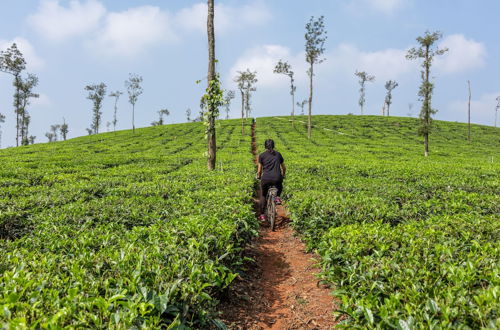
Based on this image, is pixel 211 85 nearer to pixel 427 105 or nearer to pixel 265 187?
pixel 265 187

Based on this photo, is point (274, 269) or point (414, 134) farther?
point (414, 134)

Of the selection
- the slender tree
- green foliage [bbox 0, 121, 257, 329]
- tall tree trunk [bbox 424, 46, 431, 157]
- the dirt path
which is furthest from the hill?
tall tree trunk [bbox 424, 46, 431, 157]

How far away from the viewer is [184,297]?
321 centimetres

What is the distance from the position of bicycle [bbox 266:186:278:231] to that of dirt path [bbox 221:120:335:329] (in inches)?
62.3

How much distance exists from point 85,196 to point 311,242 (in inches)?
294

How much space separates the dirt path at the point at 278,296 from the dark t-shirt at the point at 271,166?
250 cm

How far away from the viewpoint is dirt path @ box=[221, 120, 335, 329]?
14.5 ft

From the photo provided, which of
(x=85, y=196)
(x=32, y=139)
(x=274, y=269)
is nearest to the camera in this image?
(x=274, y=269)

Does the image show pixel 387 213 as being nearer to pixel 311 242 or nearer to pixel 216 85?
pixel 311 242

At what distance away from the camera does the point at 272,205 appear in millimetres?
8906

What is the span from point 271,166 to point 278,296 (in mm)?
4613

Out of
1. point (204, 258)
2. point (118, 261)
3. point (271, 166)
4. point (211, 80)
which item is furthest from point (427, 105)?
point (118, 261)

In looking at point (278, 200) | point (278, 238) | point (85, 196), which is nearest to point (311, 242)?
point (278, 238)

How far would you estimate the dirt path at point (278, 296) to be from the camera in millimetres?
4406
